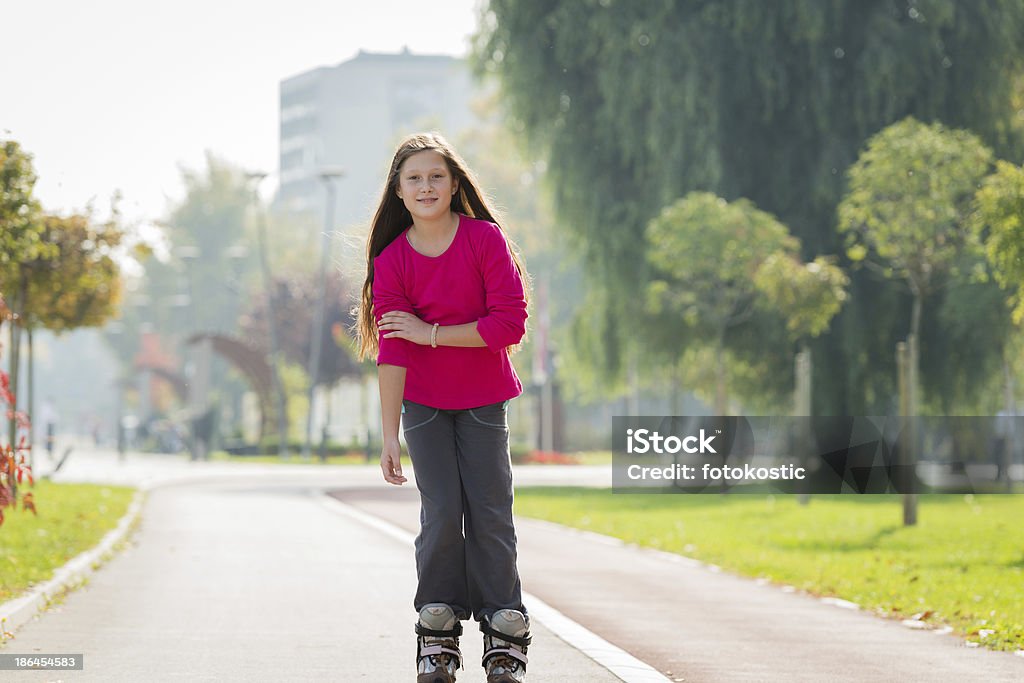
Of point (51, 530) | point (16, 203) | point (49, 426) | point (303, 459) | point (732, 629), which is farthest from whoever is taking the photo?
point (303, 459)

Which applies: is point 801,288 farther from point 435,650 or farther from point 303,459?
point 303,459

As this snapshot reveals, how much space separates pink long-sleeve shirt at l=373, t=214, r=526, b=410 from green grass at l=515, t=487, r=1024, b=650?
3.75 metres

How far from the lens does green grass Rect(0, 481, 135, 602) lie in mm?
10836

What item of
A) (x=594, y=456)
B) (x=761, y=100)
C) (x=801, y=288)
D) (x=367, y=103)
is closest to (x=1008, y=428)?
(x=801, y=288)

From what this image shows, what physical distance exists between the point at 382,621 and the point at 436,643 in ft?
11.7

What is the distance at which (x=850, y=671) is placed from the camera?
709 cm

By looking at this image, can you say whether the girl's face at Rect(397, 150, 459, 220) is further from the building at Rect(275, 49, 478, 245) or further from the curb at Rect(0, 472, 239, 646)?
the building at Rect(275, 49, 478, 245)

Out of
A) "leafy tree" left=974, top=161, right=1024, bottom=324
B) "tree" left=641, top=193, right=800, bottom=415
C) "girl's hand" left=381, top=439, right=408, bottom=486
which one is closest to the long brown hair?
"girl's hand" left=381, top=439, right=408, bottom=486

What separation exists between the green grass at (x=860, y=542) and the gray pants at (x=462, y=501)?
3.57 metres

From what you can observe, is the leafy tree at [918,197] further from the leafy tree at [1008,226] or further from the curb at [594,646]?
the curb at [594,646]

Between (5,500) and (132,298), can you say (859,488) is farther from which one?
(132,298)

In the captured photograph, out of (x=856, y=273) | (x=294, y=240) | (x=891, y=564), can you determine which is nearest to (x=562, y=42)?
(x=856, y=273)

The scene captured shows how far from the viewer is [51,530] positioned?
15391 mm


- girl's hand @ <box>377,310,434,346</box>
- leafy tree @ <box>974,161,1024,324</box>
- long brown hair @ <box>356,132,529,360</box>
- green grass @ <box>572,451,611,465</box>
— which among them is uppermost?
leafy tree @ <box>974,161,1024,324</box>
